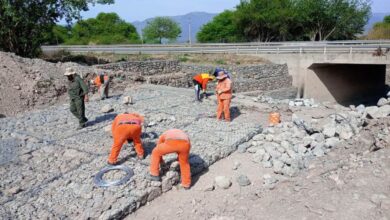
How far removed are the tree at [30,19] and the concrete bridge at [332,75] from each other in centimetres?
1194

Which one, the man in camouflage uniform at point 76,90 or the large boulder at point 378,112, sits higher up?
the man in camouflage uniform at point 76,90

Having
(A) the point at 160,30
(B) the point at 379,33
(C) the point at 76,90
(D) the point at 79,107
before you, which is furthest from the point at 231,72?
(A) the point at 160,30

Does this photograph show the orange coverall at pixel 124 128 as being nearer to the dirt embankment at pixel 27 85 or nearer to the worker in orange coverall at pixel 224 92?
the worker in orange coverall at pixel 224 92

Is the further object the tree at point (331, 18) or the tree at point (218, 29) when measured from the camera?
the tree at point (218, 29)

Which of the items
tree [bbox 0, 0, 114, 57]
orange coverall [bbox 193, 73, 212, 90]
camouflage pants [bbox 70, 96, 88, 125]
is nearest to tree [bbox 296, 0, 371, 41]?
tree [bbox 0, 0, 114, 57]

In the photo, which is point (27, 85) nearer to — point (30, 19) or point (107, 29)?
point (30, 19)

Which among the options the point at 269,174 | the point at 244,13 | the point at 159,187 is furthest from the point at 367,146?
the point at 244,13

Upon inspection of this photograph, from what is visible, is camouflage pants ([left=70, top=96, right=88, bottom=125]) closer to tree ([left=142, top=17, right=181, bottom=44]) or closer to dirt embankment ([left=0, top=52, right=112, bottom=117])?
dirt embankment ([left=0, top=52, right=112, bottom=117])

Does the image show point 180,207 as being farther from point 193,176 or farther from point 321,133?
point 321,133

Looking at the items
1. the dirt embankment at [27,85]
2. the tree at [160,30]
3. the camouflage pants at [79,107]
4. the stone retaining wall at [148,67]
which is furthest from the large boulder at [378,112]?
the tree at [160,30]

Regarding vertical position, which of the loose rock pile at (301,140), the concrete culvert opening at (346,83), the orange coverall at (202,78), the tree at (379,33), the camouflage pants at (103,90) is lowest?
the concrete culvert opening at (346,83)

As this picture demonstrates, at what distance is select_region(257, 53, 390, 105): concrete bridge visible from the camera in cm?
2028

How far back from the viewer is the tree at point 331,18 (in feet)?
123

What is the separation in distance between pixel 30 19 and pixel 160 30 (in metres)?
51.6
